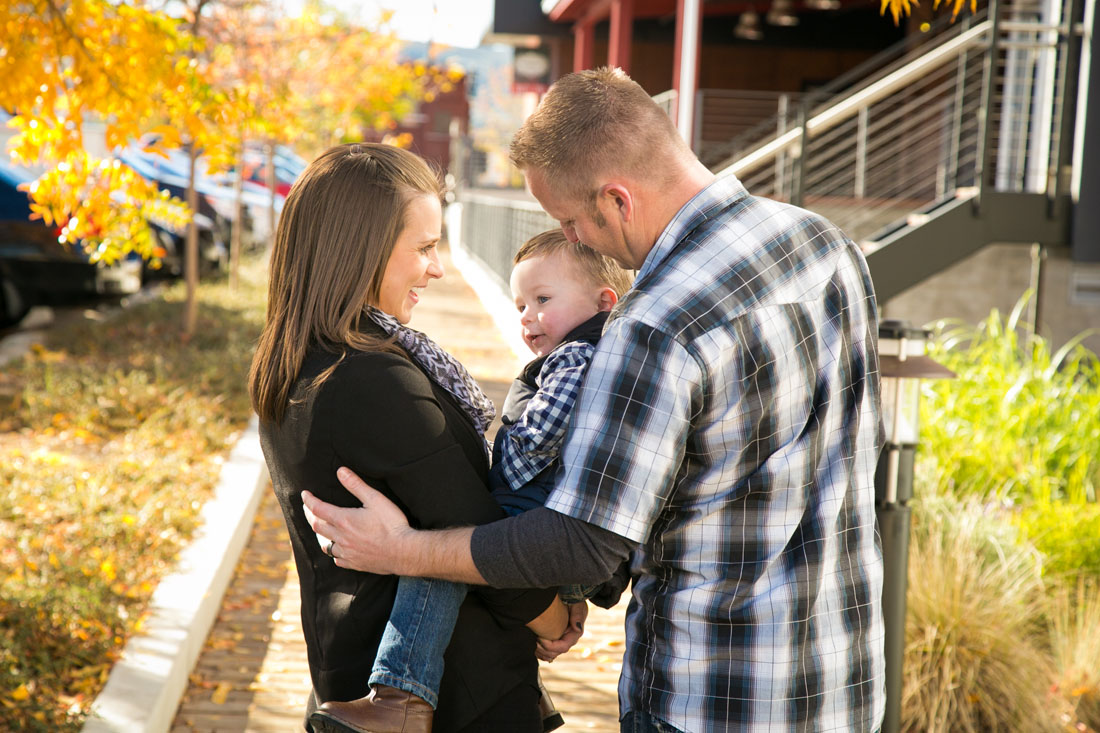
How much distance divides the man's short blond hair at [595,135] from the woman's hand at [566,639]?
85 centimetres

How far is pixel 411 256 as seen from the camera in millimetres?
2070

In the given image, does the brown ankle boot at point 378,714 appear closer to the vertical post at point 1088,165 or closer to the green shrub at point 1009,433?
the green shrub at point 1009,433

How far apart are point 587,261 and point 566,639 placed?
889 millimetres

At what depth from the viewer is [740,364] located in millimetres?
1698

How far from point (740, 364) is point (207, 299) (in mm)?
11977

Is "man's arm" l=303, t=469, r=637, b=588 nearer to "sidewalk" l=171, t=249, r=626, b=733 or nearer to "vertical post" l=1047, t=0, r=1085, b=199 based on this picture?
"sidewalk" l=171, t=249, r=626, b=733

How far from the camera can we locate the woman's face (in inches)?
80.4

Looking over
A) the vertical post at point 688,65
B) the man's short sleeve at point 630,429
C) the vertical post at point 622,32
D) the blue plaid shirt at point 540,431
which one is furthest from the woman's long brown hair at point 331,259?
the vertical post at point 622,32

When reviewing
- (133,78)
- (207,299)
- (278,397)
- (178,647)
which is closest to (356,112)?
(207,299)

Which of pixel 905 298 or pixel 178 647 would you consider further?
pixel 905 298

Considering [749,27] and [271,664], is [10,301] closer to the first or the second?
[271,664]

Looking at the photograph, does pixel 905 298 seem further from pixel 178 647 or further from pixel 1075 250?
pixel 178 647

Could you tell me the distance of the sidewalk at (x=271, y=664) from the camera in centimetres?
401

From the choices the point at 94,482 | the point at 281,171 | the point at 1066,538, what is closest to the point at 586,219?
the point at 1066,538
